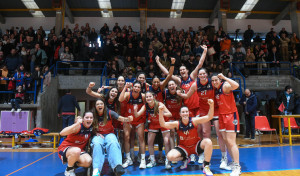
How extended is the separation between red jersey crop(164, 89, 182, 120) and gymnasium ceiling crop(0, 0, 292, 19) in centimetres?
1291

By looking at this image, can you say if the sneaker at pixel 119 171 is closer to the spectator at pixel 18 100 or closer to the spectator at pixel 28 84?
the spectator at pixel 18 100

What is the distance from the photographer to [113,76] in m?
10.5

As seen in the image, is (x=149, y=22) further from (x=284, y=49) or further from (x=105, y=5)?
(x=284, y=49)

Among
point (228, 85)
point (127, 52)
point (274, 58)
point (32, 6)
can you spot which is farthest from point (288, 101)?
point (32, 6)

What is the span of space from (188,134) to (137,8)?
1443 cm

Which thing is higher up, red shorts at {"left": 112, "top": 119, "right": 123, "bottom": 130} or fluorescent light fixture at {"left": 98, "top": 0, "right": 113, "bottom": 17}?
fluorescent light fixture at {"left": 98, "top": 0, "right": 113, "bottom": 17}

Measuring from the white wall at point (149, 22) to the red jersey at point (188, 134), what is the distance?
1436 centimetres

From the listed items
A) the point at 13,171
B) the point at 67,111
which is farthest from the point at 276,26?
the point at 13,171

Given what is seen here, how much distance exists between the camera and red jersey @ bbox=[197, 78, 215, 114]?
15.4ft

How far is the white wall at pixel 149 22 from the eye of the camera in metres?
17.5

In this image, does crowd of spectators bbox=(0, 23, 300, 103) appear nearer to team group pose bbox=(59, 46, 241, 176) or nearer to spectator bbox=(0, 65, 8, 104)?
spectator bbox=(0, 65, 8, 104)

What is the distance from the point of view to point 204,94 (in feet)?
15.5

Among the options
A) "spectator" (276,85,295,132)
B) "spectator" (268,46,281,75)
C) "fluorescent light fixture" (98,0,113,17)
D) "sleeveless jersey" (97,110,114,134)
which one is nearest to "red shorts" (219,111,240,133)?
"sleeveless jersey" (97,110,114,134)

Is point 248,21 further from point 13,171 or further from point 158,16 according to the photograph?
point 13,171
